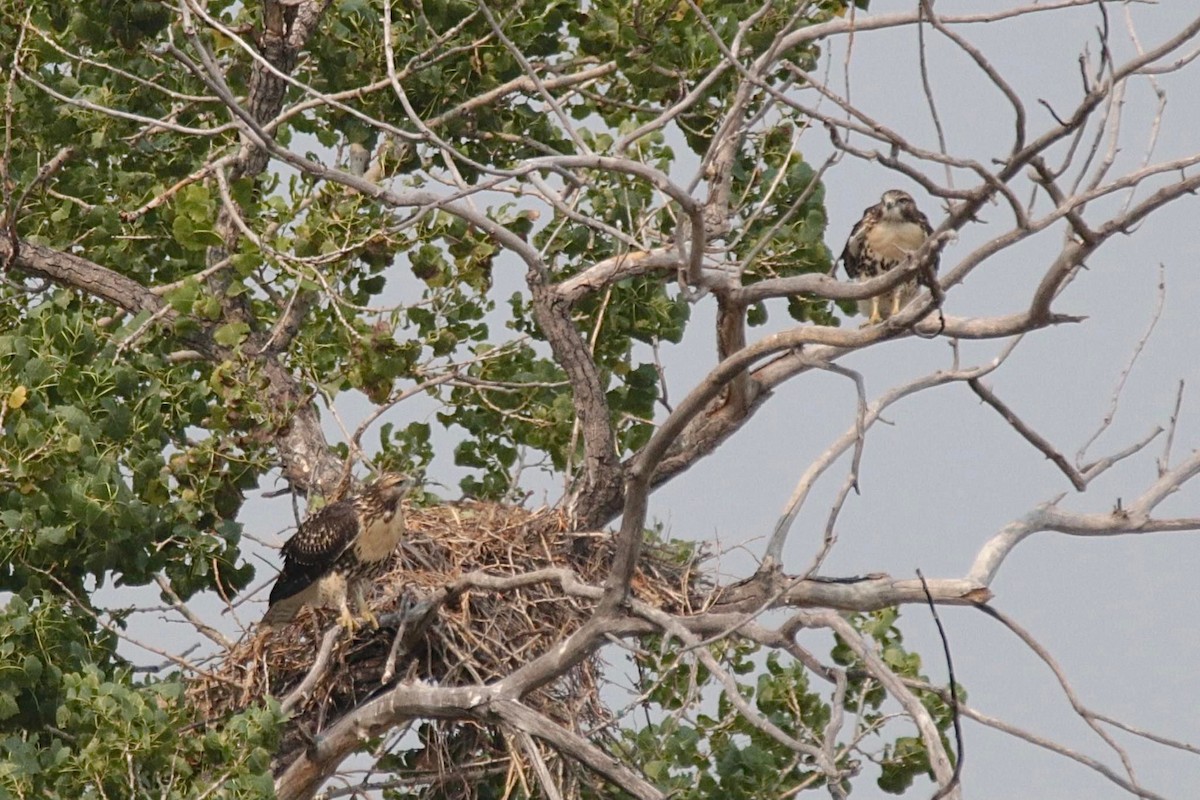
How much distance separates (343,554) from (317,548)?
0.16 meters

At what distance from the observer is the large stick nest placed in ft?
25.1

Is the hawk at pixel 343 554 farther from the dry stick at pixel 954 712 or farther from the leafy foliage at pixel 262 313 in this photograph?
the dry stick at pixel 954 712

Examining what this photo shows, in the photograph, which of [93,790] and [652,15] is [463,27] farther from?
[93,790]

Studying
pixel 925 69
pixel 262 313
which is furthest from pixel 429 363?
pixel 925 69

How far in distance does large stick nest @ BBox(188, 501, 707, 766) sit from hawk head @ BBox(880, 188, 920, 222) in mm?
2022

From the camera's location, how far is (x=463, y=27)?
8.96 m

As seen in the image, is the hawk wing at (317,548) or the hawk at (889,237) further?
the hawk at (889,237)

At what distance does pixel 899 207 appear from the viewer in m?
8.88

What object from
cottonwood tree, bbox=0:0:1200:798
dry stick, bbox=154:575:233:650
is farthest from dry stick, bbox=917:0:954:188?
dry stick, bbox=154:575:233:650

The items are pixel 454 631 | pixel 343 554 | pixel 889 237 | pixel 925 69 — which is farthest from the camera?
pixel 889 237

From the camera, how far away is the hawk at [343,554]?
786 cm

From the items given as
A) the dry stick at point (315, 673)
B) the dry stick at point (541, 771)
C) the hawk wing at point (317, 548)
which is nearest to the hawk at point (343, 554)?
the hawk wing at point (317, 548)

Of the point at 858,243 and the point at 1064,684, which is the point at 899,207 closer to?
the point at 858,243

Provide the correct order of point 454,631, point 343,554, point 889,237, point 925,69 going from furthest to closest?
point 889,237, point 343,554, point 454,631, point 925,69
